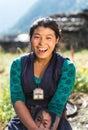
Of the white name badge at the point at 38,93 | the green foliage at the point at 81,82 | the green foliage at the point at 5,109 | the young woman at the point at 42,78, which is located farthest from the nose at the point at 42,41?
the green foliage at the point at 81,82

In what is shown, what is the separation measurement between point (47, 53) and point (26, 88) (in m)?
0.38

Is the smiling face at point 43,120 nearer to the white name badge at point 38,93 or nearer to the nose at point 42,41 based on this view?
the white name badge at point 38,93

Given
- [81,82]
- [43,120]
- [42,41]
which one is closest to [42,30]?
[42,41]

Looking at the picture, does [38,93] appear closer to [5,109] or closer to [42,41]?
[42,41]

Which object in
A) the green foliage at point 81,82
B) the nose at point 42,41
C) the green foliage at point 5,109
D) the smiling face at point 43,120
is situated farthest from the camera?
the green foliage at point 81,82

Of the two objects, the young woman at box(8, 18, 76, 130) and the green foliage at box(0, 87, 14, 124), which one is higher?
the young woman at box(8, 18, 76, 130)

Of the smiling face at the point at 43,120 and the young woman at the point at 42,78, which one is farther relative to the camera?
the young woman at the point at 42,78

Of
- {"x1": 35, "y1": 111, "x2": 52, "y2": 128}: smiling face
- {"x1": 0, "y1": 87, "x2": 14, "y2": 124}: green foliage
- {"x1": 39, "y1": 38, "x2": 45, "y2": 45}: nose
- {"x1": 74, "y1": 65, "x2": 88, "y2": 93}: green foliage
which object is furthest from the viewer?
{"x1": 74, "y1": 65, "x2": 88, "y2": 93}: green foliage

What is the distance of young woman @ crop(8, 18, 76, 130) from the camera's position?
3795 mm

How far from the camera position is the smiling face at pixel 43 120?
144 inches

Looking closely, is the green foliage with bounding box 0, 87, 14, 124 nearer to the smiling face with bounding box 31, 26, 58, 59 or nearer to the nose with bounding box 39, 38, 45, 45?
the smiling face with bounding box 31, 26, 58, 59

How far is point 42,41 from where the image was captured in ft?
12.4

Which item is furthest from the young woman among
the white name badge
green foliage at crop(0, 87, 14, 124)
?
green foliage at crop(0, 87, 14, 124)

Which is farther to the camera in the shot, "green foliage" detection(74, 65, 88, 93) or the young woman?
"green foliage" detection(74, 65, 88, 93)
